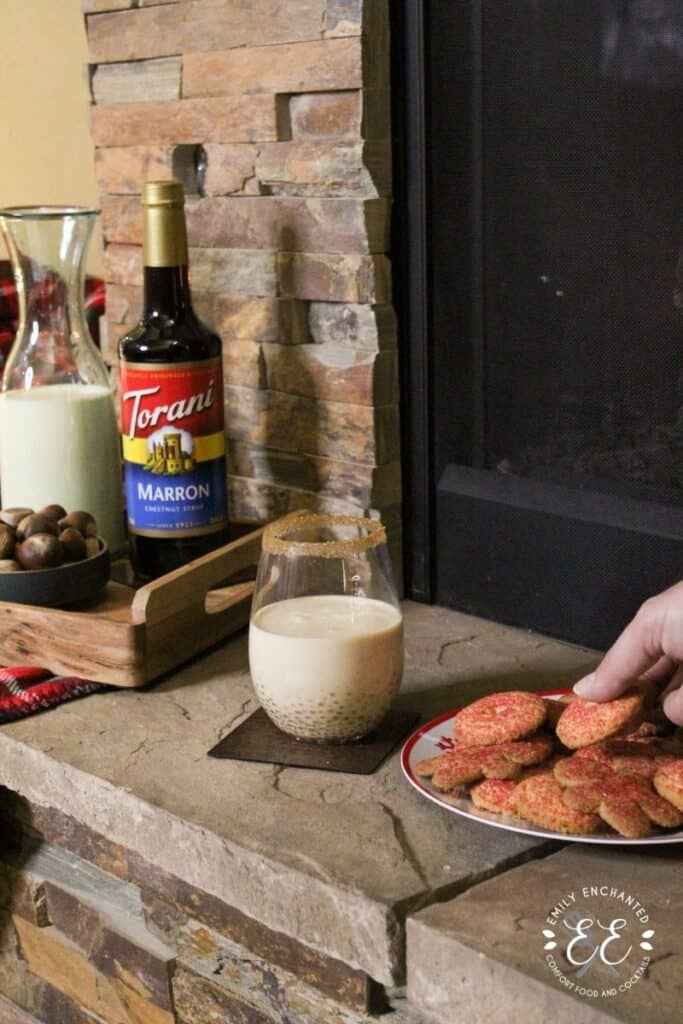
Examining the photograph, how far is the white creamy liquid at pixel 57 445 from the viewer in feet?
4.61

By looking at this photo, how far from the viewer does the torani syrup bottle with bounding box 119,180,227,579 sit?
1.30 metres

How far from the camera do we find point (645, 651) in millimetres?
920

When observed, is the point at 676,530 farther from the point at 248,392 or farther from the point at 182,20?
the point at 182,20

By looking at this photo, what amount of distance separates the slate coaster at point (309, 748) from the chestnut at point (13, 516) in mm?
340

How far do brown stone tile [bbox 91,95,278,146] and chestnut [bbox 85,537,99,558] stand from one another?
1.50ft

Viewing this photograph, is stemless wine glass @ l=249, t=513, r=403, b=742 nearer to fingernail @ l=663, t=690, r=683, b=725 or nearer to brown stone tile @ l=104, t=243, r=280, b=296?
fingernail @ l=663, t=690, r=683, b=725

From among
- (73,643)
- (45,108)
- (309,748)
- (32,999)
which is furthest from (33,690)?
(45,108)

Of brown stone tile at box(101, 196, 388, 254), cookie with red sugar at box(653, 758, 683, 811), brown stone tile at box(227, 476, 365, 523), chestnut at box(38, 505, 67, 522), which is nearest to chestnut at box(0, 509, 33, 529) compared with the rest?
chestnut at box(38, 505, 67, 522)

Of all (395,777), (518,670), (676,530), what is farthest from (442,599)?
(395,777)

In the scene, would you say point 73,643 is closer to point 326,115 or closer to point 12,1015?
point 12,1015

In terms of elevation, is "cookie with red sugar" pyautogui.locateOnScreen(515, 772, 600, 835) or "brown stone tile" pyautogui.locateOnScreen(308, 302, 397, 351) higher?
"brown stone tile" pyautogui.locateOnScreen(308, 302, 397, 351)

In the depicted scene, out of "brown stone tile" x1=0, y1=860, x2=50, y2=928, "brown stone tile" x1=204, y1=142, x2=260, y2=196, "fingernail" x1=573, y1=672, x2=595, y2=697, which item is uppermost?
"brown stone tile" x1=204, y1=142, x2=260, y2=196

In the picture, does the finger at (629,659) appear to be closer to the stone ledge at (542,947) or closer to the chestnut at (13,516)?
the stone ledge at (542,947)

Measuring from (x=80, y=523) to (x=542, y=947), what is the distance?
27.4 inches
